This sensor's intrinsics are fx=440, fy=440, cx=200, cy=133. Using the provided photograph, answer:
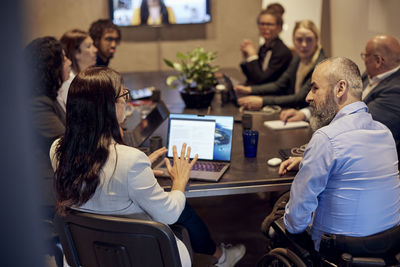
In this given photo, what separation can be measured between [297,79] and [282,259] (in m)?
2.08

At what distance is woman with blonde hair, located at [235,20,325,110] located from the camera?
3.22m

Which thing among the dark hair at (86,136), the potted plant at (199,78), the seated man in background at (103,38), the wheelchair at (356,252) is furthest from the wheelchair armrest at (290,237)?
the seated man in background at (103,38)

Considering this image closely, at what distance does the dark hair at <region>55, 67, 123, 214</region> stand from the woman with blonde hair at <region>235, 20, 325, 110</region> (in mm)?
1805

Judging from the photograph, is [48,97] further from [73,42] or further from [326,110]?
[326,110]

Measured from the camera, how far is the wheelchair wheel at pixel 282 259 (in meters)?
1.72

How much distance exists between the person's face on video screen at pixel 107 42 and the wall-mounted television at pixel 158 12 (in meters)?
2.80

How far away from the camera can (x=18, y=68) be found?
25cm

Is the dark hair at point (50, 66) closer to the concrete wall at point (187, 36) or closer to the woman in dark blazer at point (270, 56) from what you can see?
the woman in dark blazer at point (270, 56)

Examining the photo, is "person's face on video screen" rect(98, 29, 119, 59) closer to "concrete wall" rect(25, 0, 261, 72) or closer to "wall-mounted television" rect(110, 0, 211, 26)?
"wall-mounted television" rect(110, 0, 211, 26)

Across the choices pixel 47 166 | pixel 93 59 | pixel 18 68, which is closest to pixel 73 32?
pixel 93 59

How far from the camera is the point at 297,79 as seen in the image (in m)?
3.56

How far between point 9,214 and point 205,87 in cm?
302

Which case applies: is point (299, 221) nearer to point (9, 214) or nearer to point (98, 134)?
point (98, 134)

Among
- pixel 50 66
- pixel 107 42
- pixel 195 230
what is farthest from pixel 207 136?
pixel 107 42
